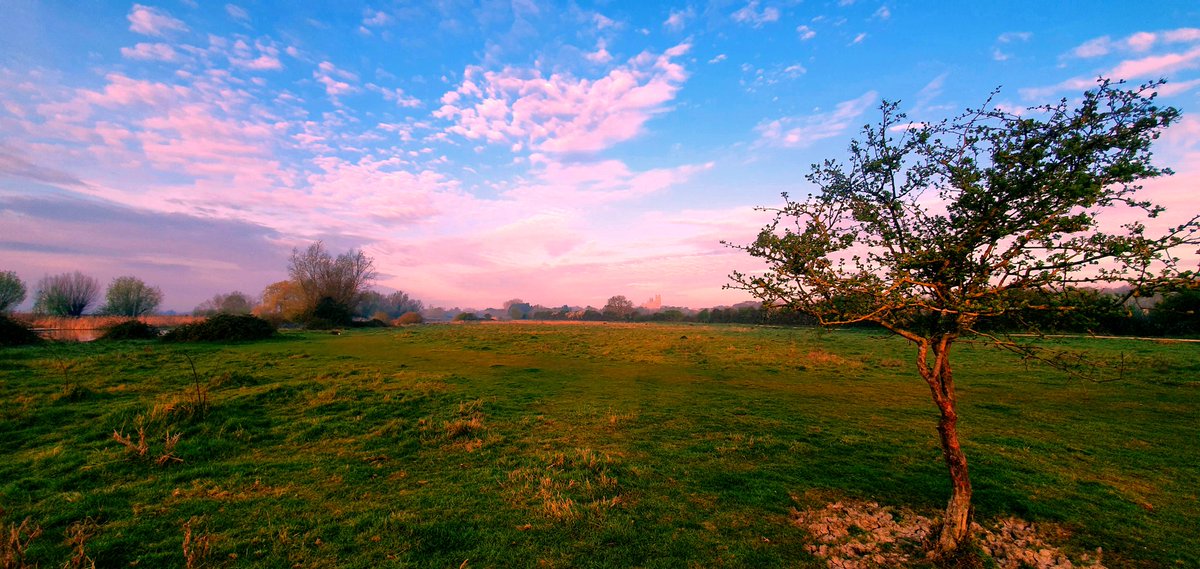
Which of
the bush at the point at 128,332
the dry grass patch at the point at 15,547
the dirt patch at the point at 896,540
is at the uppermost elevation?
the bush at the point at 128,332

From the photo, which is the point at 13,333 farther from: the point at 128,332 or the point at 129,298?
the point at 129,298

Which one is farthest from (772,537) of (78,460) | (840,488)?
(78,460)

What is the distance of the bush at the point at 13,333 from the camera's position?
2959 cm

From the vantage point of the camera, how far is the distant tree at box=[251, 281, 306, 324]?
68250mm

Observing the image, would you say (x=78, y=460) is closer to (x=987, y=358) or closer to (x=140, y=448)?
(x=140, y=448)

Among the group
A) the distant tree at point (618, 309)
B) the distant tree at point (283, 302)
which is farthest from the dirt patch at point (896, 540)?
the distant tree at point (618, 309)

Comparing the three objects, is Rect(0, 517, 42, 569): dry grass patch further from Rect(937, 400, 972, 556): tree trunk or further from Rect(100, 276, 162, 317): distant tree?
Rect(100, 276, 162, 317): distant tree

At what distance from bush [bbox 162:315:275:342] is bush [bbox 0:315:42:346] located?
749 cm

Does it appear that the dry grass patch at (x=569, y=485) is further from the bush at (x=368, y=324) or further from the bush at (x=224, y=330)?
the bush at (x=368, y=324)

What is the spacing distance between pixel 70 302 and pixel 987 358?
106494mm

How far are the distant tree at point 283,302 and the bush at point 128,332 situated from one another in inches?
1083

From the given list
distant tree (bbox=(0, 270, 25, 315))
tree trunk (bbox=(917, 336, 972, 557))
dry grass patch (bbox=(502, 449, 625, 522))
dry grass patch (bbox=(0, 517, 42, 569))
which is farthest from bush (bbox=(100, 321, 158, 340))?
tree trunk (bbox=(917, 336, 972, 557))

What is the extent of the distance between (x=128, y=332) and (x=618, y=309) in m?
118

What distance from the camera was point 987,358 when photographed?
1143 inches
